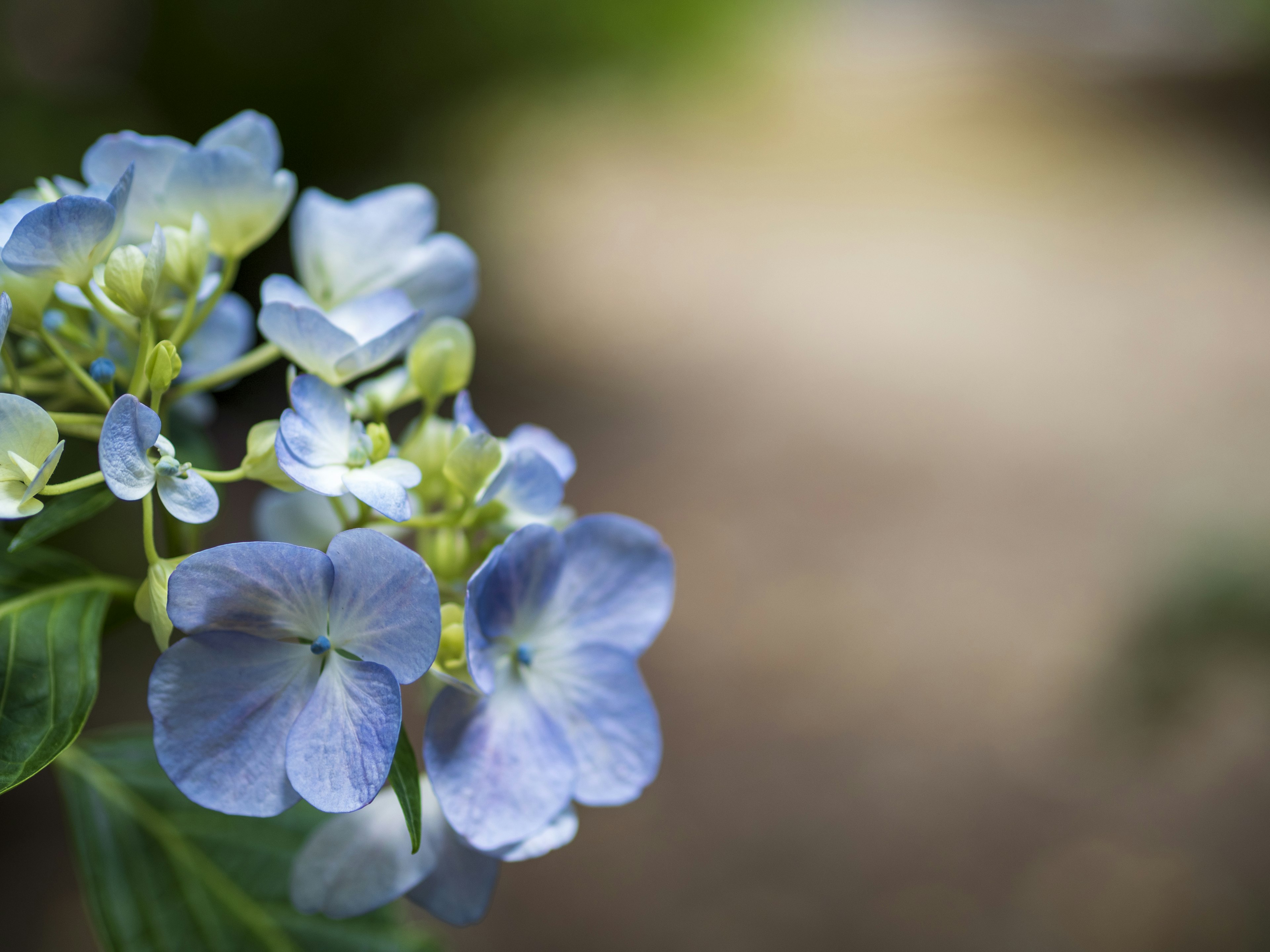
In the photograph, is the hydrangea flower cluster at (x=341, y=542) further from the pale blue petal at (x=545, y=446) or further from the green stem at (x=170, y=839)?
the green stem at (x=170, y=839)

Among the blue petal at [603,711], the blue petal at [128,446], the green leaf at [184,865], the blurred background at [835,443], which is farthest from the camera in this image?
the blurred background at [835,443]

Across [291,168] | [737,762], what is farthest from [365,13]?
A: [737,762]

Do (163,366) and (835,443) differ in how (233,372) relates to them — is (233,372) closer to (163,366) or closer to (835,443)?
(163,366)

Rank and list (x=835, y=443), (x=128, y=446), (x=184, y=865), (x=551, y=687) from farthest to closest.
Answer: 1. (x=835, y=443)
2. (x=184, y=865)
3. (x=551, y=687)
4. (x=128, y=446)

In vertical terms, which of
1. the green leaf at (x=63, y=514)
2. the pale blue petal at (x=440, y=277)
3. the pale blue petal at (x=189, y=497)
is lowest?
the green leaf at (x=63, y=514)

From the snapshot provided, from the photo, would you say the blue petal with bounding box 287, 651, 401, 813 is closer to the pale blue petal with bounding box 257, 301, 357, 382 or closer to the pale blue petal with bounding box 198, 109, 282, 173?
the pale blue petal with bounding box 257, 301, 357, 382

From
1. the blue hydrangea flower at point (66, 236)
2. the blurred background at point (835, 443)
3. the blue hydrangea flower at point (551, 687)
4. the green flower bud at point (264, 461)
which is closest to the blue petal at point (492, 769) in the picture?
the blue hydrangea flower at point (551, 687)

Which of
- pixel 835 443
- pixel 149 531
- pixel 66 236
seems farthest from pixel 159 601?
pixel 835 443

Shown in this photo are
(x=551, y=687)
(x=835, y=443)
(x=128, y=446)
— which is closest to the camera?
(x=128, y=446)
